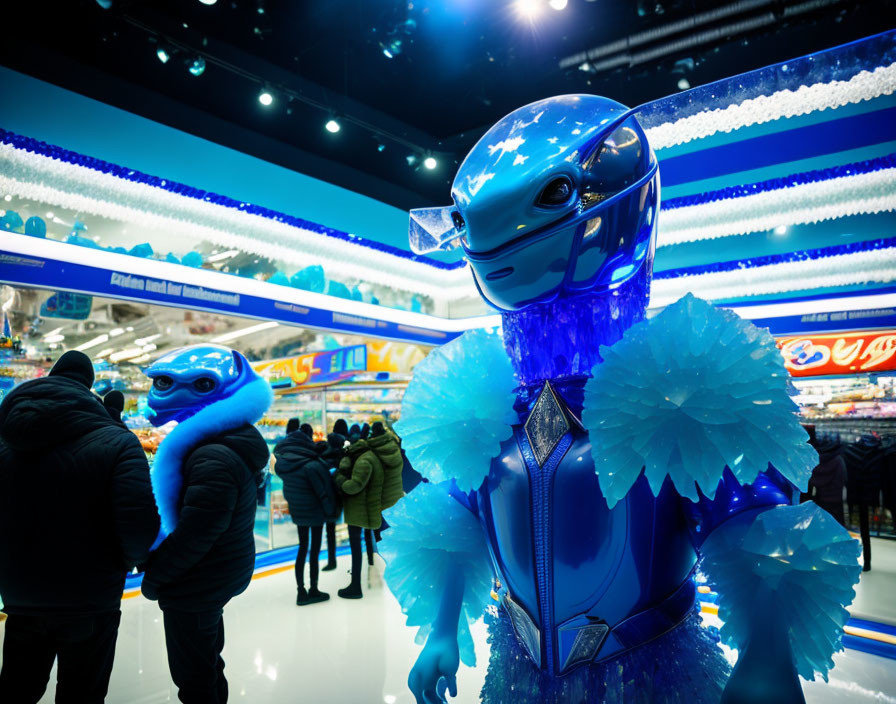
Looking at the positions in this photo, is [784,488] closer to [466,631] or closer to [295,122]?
[466,631]

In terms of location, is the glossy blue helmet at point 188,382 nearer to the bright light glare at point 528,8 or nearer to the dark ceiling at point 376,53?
the dark ceiling at point 376,53

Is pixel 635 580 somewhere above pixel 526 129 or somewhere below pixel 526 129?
below

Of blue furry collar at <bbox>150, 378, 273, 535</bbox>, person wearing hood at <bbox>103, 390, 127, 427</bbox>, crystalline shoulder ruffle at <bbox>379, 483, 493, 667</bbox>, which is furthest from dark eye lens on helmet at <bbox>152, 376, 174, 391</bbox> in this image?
crystalline shoulder ruffle at <bbox>379, 483, 493, 667</bbox>

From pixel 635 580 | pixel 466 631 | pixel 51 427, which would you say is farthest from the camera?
pixel 51 427

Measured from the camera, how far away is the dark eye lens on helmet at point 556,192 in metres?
0.77

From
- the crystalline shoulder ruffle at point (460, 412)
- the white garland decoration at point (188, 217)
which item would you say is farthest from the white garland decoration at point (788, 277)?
the crystalline shoulder ruffle at point (460, 412)

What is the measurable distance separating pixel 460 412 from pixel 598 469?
0.29 meters

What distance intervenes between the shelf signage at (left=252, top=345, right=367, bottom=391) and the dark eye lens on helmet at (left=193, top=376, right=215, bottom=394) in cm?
465

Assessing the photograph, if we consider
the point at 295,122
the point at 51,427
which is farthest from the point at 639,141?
the point at 295,122

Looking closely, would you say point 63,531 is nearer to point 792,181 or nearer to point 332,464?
point 332,464

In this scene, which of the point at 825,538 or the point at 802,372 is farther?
the point at 802,372

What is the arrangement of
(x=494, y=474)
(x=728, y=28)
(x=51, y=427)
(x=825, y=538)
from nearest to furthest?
(x=825, y=538), (x=494, y=474), (x=51, y=427), (x=728, y=28)

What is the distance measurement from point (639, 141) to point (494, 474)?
61 cm

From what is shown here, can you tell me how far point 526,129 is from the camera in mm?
828
